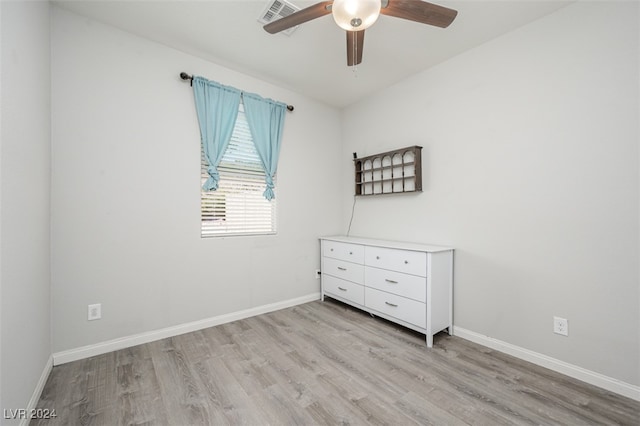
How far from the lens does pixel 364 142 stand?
141 inches

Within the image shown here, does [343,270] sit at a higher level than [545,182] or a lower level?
lower

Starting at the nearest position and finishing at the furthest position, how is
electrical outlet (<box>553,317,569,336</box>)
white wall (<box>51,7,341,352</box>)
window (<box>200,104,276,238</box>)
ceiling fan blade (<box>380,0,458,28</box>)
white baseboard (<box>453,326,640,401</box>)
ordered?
ceiling fan blade (<box>380,0,458,28</box>)
white baseboard (<box>453,326,640,401</box>)
electrical outlet (<box>553,317,569,336</box>)
white wall (<box>51,7,341,352</box>)
window (<box>200,104,276,238</box>)

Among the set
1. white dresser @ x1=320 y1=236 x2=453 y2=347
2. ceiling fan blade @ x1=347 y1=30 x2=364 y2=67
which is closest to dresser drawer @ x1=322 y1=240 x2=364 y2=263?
white dresser @ x1=320 y1=236 x2=453 y2=347

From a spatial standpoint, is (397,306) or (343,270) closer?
(397,306)

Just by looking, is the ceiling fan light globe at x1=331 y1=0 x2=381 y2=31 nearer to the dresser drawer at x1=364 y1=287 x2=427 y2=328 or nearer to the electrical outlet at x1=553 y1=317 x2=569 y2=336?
the dresser drawer at x1=364 y1=287 x2=427 y2=328

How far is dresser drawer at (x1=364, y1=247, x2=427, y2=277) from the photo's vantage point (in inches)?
94.0

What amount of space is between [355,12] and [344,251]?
2.33m

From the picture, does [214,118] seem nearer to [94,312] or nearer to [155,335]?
[94,312]

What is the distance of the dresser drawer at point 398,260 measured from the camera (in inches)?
94.0

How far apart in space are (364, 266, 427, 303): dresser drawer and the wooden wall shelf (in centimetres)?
92

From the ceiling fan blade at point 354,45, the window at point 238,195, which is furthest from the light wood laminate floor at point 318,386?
the ceiling fan blade at point 354,45

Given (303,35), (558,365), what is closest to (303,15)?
(303,35)

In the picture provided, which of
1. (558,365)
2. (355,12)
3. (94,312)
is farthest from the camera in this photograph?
(94,312)

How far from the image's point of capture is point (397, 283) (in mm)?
2594
